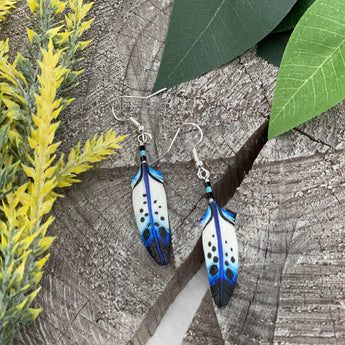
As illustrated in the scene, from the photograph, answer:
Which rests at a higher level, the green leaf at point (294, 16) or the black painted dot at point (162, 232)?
the green leaf at point (294, 16)

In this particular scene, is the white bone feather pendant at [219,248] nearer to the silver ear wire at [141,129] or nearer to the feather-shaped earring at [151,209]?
the feather-shaped earring at [151,209]

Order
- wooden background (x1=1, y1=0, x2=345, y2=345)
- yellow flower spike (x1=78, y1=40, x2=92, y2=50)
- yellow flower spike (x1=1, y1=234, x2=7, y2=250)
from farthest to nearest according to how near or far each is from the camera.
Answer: yellow flower spike (x1=78, y1=40, x2=92, y2=50) → wooden background (x1=1, y1=0, x2=345, y2=345) → yellow flower spike (x1=1, y1=234, x2=7, y2=250)

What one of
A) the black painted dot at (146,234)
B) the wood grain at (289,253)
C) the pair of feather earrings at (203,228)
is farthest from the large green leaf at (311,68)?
the black painted dot at (146,234)

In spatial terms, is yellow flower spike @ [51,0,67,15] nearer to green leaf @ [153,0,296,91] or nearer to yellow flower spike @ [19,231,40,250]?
green leaf @ [153,0,296,91]

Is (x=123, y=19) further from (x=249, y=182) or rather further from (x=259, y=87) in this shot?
Answer: (x=249, y=182)

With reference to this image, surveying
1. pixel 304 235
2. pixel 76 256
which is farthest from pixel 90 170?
pixel 304 235

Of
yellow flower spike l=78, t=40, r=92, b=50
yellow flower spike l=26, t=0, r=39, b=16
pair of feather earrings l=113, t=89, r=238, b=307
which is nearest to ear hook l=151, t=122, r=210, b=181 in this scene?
pair of feather earrings l=113, t=89, r=238, b=307
